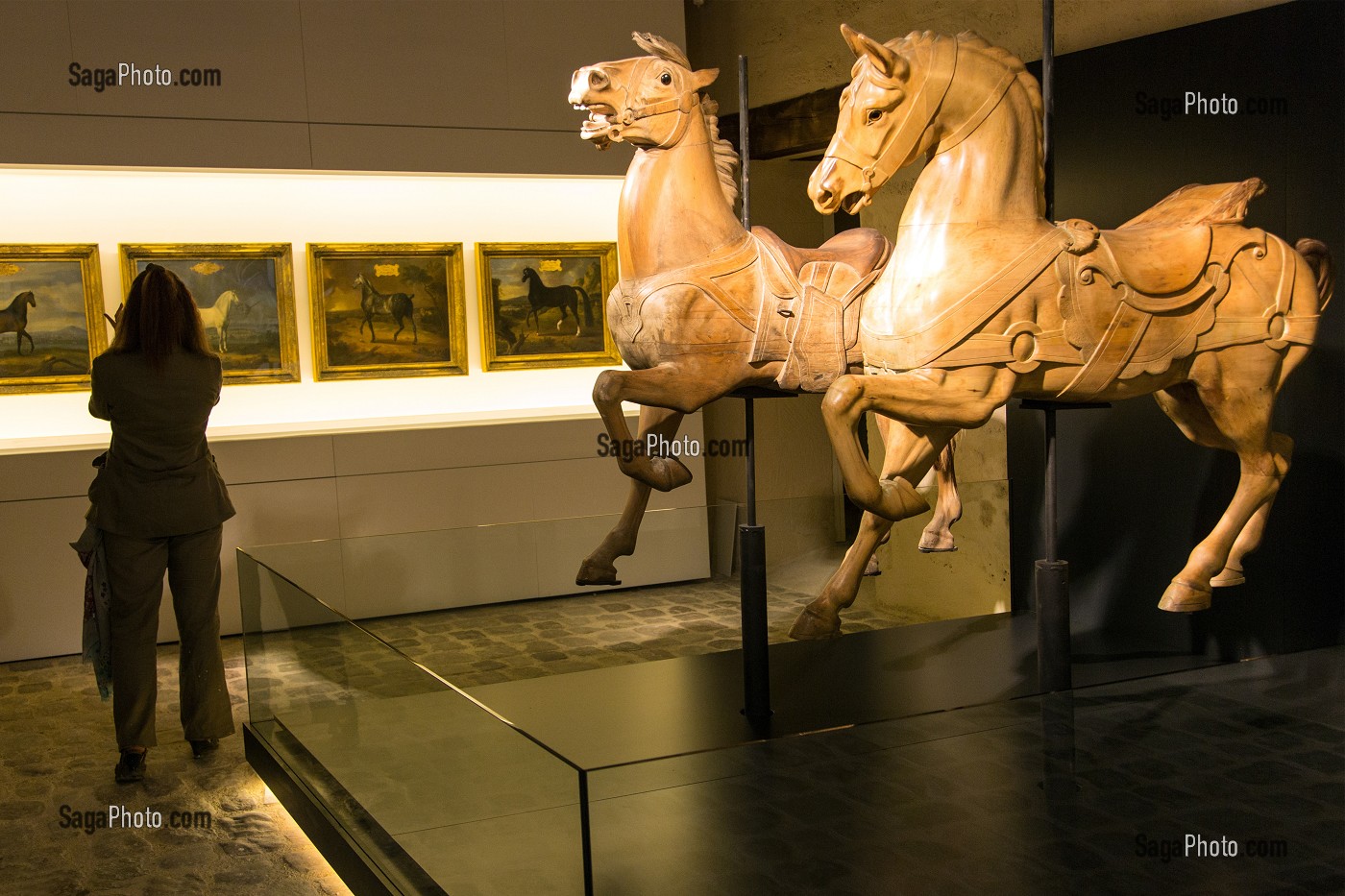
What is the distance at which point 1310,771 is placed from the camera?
2139mm

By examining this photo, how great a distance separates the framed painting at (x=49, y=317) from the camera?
659 cm

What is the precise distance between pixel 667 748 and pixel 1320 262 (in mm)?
2321

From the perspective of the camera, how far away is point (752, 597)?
3707 mm

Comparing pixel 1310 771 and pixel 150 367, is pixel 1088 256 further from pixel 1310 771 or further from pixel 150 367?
pixel 150 367

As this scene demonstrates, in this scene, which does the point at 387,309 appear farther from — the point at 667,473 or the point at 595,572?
the point at 667,473

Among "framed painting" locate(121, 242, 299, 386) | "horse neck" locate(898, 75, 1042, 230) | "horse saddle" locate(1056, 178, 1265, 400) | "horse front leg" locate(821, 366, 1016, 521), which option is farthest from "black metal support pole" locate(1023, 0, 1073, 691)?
"framed painting" locate(121, 242, 299, 386)

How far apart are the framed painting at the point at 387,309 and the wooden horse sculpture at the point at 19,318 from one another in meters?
1.52

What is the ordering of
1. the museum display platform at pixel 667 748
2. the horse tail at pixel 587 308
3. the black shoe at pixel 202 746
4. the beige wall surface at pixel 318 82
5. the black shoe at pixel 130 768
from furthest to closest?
1. the horse tail at pixel 587 308
2. the beige wall surface at pixel 318 82
3. the black shoe at pixel 202 746
4. the black shoe at pixel 130 768
5. the museum display platform at pixel 667 748

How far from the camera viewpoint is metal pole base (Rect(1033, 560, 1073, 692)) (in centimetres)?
324

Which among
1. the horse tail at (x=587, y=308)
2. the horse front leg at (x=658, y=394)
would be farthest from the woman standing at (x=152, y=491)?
the horse tail at (x=587, y=308)

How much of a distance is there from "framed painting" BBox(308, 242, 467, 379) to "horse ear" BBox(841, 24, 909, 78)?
16.4 feet

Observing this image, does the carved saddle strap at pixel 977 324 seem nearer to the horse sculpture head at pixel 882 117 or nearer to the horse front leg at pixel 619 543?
the horse sculpture head at pixel 882 117

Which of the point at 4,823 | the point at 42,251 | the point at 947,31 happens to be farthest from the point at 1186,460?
the point at 42,251

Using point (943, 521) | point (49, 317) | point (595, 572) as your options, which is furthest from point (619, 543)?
→ point (49, 317)
